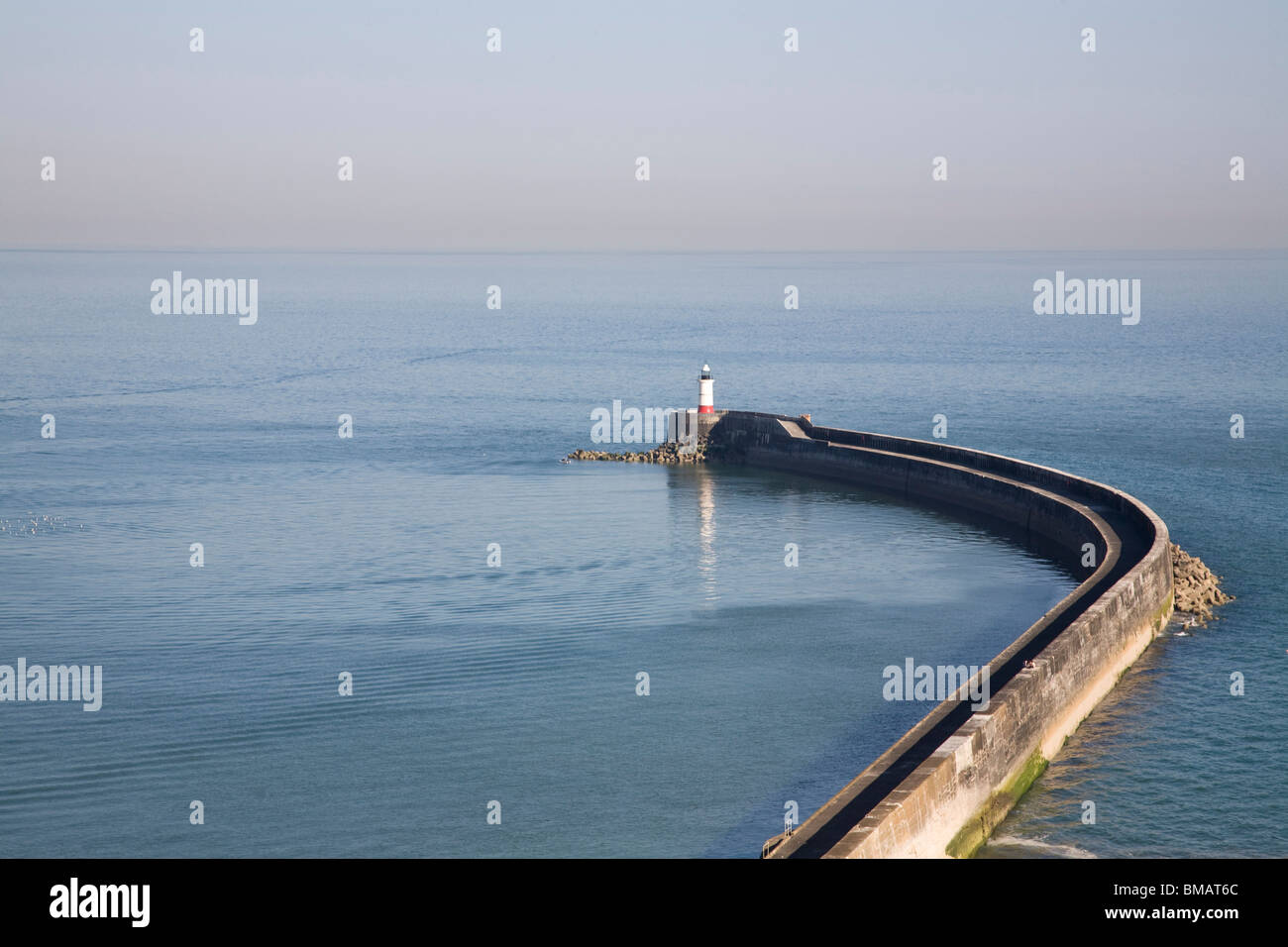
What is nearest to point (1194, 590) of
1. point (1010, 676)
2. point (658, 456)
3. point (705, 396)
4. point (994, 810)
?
point (1010, 676)

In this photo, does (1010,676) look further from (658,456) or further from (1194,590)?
(658,456)

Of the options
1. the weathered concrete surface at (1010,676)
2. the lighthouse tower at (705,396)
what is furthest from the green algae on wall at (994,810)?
the lighthouse tower at (705,396)

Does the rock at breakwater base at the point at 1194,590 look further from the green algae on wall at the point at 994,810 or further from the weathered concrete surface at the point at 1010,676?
the green algae on wall at the point at 994,810

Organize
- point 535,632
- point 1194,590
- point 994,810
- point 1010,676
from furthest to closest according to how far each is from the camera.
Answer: point 1194,590 < point 535,632 < point 1010,676 < point 994,810

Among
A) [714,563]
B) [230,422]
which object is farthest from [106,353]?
[714,563]

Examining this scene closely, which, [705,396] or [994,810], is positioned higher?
[705,396]

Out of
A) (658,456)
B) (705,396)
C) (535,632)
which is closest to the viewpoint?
(535,632)
